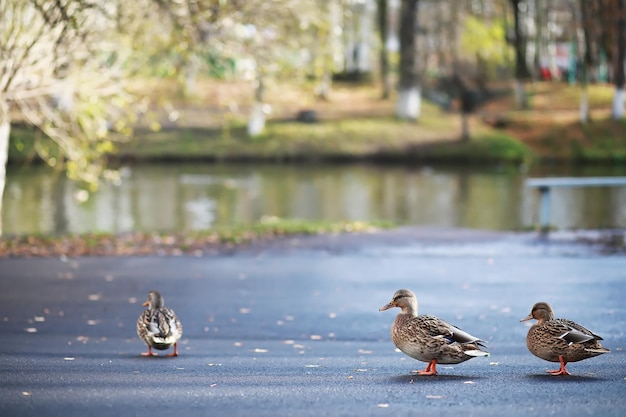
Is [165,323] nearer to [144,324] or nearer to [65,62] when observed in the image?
[144,324]

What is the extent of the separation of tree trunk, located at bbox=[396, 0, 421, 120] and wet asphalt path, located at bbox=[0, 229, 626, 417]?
3444 centimetres

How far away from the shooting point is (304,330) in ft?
42.1

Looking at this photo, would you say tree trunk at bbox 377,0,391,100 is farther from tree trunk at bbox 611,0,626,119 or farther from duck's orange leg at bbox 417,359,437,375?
duck's orange leg at bbox 417,359,437,375

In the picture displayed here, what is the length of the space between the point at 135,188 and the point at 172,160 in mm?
11979

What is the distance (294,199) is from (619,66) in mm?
24095

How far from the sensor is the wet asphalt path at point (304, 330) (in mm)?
7742

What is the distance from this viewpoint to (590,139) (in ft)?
172

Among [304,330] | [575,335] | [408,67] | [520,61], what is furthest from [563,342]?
[520,61]

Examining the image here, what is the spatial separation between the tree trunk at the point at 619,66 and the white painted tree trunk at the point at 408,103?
32.9 ft

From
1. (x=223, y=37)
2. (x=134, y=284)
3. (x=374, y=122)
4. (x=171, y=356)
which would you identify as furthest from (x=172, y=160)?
(x=171, y=356)

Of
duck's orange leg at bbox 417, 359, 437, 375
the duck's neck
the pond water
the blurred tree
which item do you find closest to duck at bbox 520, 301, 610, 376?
duck's orange leg at bbox 417, 359, 437, 375

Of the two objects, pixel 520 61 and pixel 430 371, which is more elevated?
pixel 520 61

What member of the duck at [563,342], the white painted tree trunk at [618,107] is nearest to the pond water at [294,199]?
the white painted tree trunk at [618,107]

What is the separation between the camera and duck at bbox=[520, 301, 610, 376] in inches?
343
